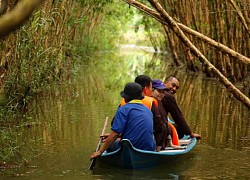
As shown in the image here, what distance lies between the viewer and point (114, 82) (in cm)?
2147

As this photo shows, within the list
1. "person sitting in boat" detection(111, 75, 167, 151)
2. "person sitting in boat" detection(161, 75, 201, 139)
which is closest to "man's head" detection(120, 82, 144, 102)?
"person sitting in boat" detection(111, 75, 167, 151)

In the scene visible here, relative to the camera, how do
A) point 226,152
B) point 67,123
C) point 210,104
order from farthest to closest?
point 210,104, point 67,123, point 226,152

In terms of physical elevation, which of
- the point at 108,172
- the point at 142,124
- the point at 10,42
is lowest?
the point at 108,172

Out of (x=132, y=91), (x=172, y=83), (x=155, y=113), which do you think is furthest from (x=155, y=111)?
(x=172, y=83)

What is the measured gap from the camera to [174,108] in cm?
907

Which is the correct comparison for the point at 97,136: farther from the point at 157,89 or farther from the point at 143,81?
the point at 143,81

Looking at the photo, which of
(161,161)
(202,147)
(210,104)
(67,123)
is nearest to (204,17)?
(210,104)

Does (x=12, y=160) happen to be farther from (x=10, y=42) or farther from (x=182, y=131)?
(x=10, y=42)

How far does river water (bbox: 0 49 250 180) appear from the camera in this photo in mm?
7465

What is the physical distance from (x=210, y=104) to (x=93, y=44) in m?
23.7

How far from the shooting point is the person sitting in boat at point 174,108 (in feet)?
29.7

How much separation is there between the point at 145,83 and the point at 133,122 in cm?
81

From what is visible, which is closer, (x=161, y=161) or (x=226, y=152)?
(x=161, y=161)

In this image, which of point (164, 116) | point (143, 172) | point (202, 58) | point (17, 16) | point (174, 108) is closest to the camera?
point (17, 16)
